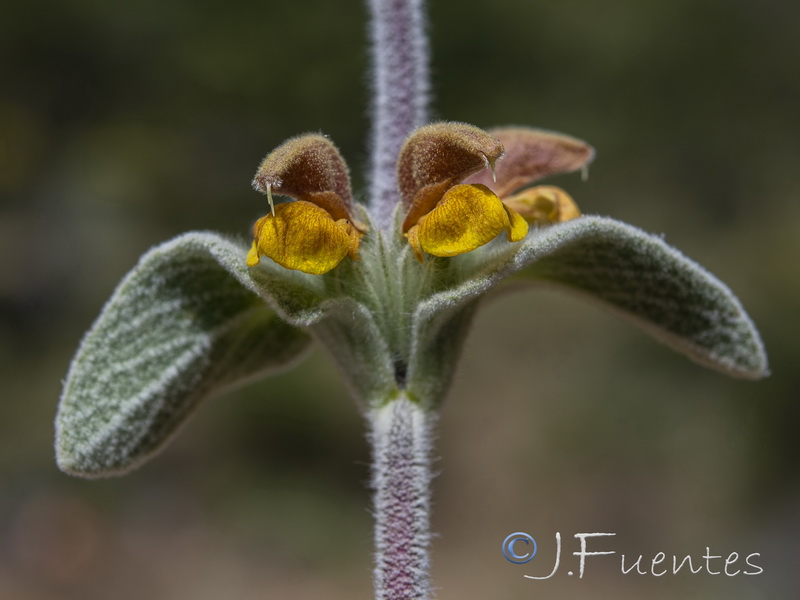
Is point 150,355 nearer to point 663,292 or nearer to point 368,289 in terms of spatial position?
point 368,289

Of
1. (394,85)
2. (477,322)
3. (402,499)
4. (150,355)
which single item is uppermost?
(477,322)

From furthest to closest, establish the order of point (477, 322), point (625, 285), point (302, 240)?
point (477, 322), point (625, 285), point (302, 240)

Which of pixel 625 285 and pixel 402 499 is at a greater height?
pixel 625 285

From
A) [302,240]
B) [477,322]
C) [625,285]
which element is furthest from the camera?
[477,322]

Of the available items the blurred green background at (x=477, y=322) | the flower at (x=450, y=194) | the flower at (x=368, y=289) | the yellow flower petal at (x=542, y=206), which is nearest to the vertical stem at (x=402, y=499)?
the flower at (x=368, y=289)

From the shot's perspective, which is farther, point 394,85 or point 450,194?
point 394,85

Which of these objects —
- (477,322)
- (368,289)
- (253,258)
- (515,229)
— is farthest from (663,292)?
(477,322)
